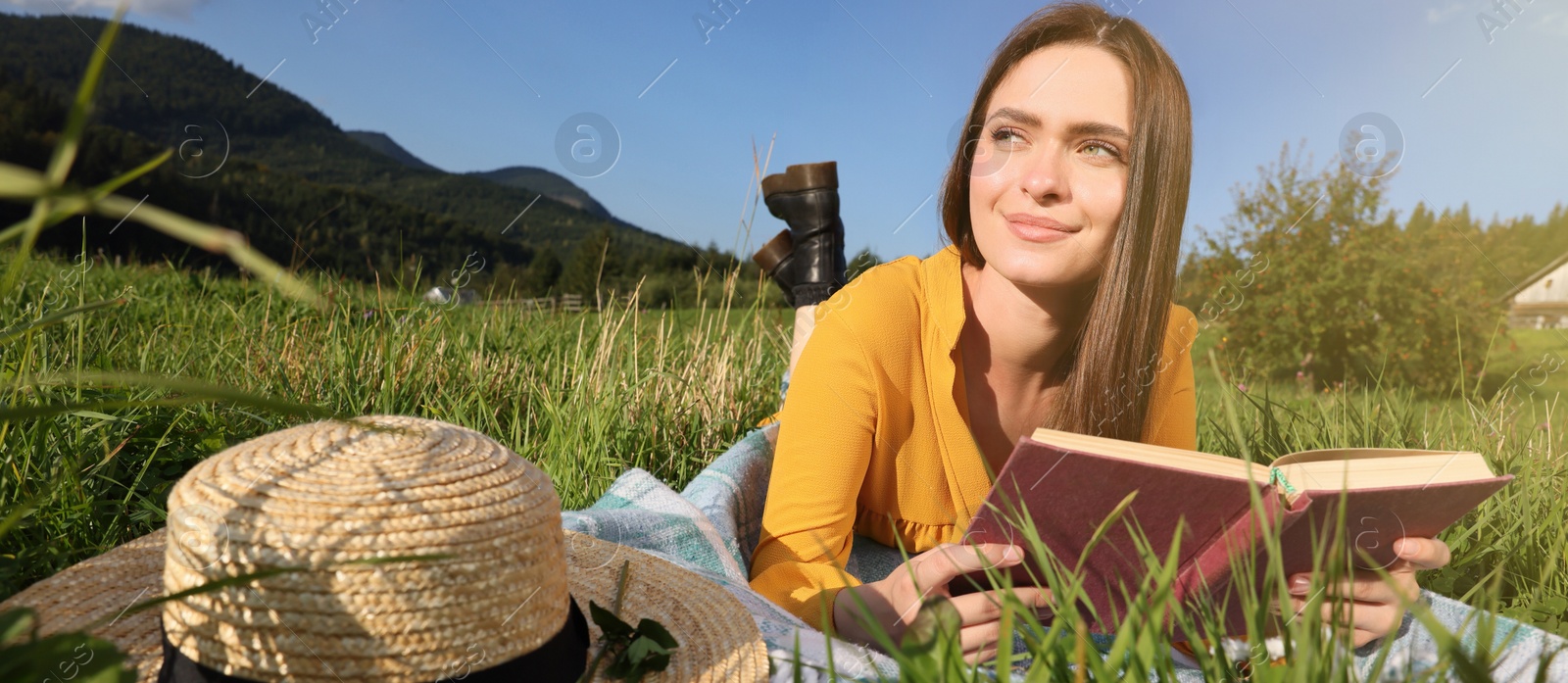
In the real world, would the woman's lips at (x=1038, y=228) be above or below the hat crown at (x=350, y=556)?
above

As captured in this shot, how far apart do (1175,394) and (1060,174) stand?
1.05 m

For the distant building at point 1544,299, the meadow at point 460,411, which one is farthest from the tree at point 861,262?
the distant building at point 1544,299

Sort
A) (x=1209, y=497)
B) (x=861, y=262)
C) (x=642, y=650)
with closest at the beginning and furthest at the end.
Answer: (x=642, y=650) → (x=1209, y=497) → (x=861, y=262)

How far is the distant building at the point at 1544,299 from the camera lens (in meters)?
13.8

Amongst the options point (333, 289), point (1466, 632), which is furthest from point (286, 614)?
point (333, 289)

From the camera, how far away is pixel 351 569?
3.47 ft

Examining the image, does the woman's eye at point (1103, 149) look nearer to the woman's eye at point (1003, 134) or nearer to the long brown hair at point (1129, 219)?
the long brown hair at point (1129, 219)

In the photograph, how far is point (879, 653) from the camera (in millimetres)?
1739

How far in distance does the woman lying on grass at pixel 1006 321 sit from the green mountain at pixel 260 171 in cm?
1296

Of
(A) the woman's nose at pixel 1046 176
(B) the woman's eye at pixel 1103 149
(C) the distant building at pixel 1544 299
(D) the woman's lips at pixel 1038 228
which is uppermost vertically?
(C) the distant building at pixel 1544 299

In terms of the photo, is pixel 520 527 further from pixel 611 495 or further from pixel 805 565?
pixel 611 495

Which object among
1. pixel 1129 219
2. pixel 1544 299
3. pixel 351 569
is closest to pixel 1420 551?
pixel 1129 219

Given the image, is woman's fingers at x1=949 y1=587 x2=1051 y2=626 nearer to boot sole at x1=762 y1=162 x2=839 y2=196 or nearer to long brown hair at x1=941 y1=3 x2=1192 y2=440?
long brown hair at x1=941 y1=3 x2=1192 y2=440

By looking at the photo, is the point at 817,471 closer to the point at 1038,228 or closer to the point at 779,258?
the point at 1038,228
